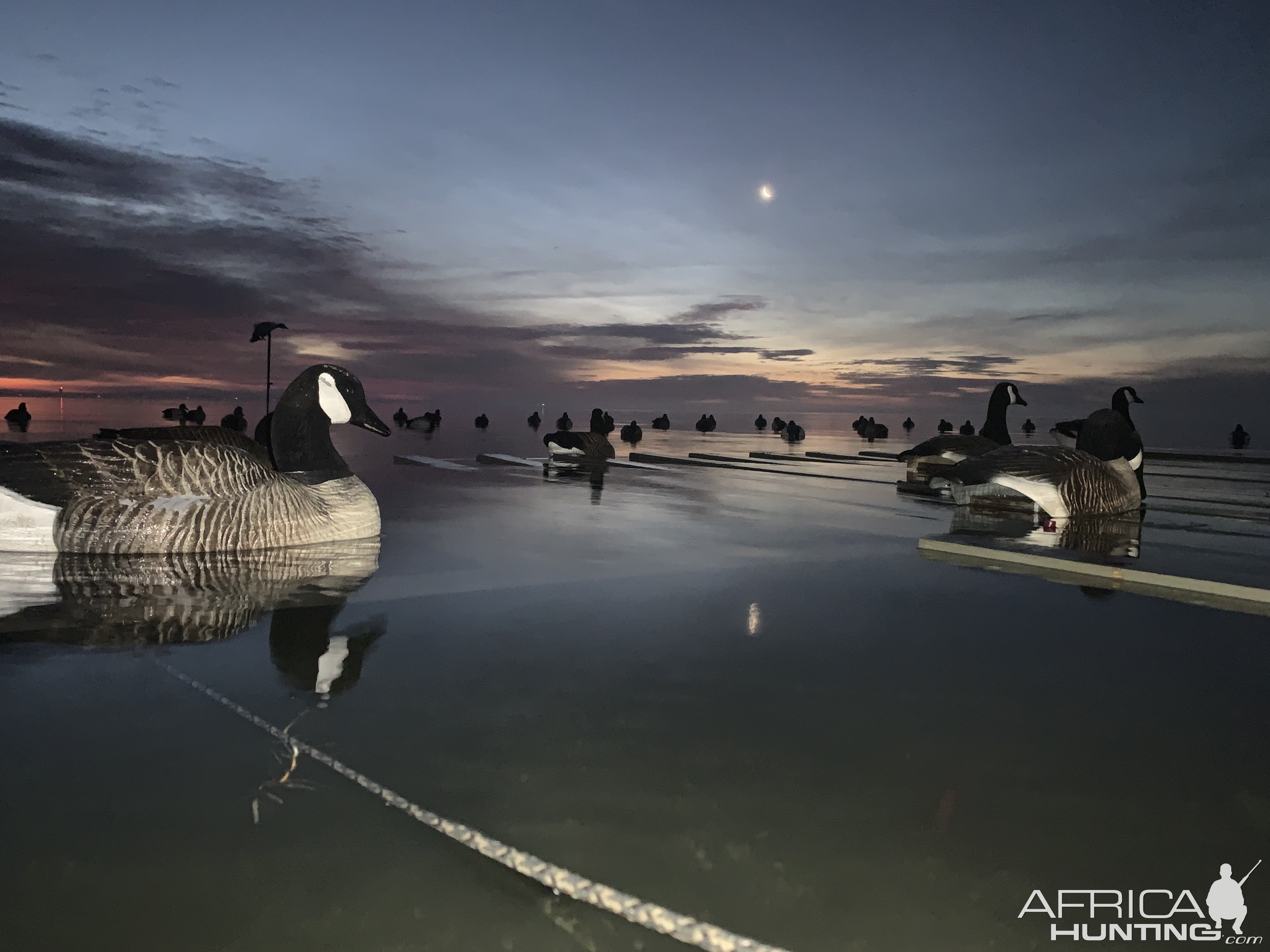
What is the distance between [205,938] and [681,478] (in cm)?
1559

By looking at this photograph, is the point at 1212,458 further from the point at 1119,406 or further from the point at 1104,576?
the point at 1104,576

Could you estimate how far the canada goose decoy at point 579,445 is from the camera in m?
22.5

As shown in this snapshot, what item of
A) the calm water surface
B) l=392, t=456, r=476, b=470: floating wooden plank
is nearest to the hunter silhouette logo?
the calm water surface

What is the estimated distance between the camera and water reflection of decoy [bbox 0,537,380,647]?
15.4ft

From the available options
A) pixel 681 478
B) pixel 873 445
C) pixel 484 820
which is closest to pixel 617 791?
pixel 484 820

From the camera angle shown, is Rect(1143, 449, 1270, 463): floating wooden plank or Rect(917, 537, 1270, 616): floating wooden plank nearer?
Rect(917, 537, 1270, 616): floating wooden plank

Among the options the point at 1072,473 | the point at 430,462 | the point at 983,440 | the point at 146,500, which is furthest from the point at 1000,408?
the point at 146,500

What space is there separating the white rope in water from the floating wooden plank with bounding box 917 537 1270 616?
5959mm

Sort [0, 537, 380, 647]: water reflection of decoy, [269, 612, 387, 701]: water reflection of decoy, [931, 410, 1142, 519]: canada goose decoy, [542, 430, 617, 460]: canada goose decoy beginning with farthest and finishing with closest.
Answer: [542, 430, 617, 460]: canada goose decoy, [931, 410, 1142, 519]: canada goose decoy, [0, 537, 380, 647]: water reflection of decoy, [269, 612, 387, 701]: water reflection of decoy

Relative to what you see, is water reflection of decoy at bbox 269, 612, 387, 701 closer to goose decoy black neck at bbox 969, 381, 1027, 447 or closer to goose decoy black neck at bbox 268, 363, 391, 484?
goose decoy black neck at bbox 268, 363, 391, 484

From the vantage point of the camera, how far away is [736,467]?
68.7ft

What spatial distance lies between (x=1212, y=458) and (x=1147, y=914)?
2847 centimetres

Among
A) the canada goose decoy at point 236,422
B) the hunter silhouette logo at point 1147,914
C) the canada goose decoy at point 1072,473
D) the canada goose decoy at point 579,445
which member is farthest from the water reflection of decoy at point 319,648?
the canada goose decoy at point 236,422

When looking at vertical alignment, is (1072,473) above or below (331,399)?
below
